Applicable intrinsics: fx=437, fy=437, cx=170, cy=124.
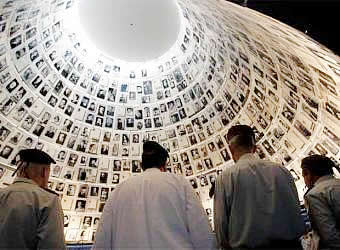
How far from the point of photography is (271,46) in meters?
9.12

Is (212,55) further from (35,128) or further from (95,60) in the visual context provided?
(35,128)

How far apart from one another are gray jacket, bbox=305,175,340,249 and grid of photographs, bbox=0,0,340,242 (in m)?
5.03

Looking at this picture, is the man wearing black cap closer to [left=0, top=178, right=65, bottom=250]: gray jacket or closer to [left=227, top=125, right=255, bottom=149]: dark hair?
[left=0, top=178, right=65, bottom=250]: gray jacket

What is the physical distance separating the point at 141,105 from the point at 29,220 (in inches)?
351

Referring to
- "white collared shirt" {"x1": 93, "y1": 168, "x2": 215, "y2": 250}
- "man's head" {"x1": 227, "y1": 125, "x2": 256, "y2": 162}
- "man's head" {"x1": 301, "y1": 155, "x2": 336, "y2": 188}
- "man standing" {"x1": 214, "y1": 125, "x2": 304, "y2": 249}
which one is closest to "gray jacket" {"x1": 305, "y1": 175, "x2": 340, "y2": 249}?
"man's head" {"x1": 301, "y1": 155, "x2": 336, "y2": 188}

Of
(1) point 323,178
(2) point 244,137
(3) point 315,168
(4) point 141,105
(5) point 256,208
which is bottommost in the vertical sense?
(5) point 256,208

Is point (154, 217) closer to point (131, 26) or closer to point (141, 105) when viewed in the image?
point (131, 26)

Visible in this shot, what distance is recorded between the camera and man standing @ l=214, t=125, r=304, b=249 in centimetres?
375

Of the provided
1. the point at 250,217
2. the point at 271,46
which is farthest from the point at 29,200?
the point at 271,46

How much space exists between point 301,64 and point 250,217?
19.1 ft

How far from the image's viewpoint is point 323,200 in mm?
4500

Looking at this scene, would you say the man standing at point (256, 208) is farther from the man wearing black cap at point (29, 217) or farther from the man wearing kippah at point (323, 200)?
the man wearing black cap at point (29, 217)

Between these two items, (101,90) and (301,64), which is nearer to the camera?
(301,64)

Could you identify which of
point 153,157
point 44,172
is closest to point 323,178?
point 153,157
